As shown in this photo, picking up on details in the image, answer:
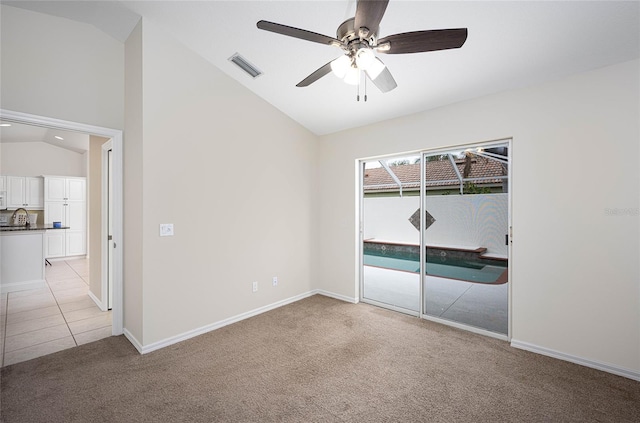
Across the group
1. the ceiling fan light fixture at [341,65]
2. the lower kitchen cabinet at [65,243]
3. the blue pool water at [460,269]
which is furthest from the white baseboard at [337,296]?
the lower kitchen cabinet at [65,243]

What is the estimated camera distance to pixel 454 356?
2.61 m

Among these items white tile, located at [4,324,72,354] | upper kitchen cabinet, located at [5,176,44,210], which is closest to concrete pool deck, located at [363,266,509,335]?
white tile, located at [4,324,72,354]

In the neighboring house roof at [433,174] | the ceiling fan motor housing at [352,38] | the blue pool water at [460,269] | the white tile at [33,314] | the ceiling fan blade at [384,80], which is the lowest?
the white tile at [33,314]

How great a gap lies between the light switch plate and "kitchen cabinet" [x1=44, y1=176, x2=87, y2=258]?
6947 millimetres

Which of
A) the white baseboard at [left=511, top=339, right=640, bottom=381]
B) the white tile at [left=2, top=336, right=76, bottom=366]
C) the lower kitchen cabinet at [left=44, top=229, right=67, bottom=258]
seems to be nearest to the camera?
the white baseboard at [left=511, top=339, right=640, bottom=381]

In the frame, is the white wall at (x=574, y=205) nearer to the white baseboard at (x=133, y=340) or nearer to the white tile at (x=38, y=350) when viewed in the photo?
the white baseboard at (x=133, y=340)

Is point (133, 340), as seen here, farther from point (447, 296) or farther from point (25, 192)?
point (25, 192)

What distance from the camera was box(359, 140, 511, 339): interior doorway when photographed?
9.93 feet

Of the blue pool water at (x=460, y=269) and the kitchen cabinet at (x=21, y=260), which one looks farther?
the kitchen cabinet at (x=21, y=260)

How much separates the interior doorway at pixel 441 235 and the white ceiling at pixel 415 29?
0.74 metres

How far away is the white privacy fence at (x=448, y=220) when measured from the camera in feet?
9.89

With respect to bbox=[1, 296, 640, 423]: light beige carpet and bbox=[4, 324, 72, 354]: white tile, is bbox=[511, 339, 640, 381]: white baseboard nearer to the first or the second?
bbox=[1, 296, 640, 423]: light beige carpet

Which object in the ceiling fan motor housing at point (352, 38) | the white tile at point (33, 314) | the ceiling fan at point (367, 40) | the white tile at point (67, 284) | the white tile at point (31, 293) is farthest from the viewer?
the white tile at point (67, 284)

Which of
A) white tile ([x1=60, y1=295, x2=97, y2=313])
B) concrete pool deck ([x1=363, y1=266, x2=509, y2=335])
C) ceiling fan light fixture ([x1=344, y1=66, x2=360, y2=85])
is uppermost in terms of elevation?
ceiling fan light fixture ([x1=344, y1=66, x2=360, y2=85])
